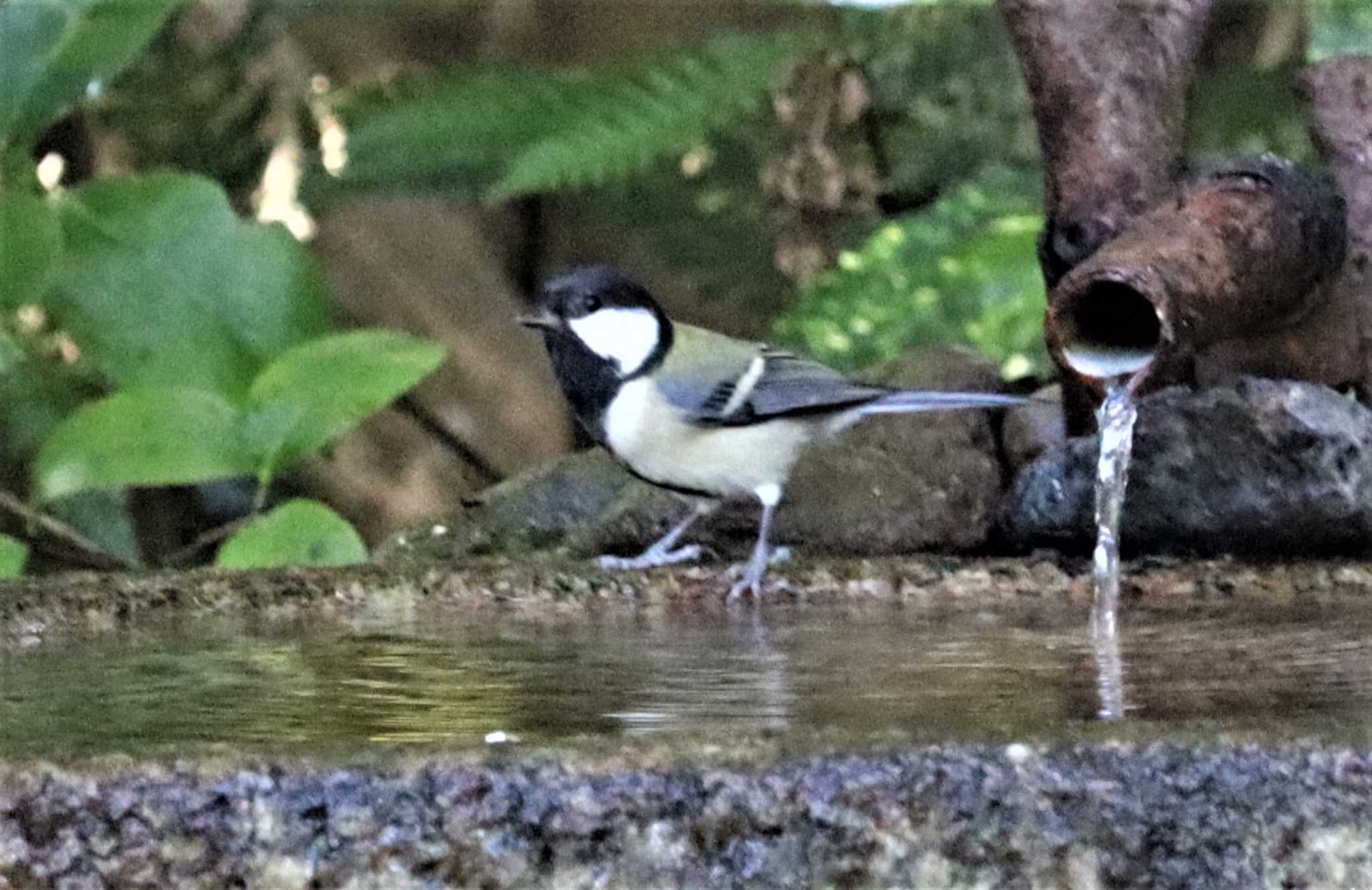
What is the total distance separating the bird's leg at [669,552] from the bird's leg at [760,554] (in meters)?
0.09

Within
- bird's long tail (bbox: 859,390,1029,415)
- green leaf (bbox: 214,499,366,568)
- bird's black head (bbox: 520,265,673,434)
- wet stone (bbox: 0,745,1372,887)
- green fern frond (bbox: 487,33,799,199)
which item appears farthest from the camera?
green fern frond (bbox: 487,33,799,199)

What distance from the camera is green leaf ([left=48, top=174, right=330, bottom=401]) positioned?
323cm

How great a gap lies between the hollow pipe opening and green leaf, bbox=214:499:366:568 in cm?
118

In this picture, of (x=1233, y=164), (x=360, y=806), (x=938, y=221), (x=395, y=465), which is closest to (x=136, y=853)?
(x=360, y=806)

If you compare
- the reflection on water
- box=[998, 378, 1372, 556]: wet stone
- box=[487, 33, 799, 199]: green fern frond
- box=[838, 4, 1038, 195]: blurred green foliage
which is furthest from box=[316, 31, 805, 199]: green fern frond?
the reflection on water

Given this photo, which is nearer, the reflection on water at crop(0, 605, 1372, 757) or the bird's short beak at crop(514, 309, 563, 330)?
the reflection on water at crop(0, 605, 1372, 757)

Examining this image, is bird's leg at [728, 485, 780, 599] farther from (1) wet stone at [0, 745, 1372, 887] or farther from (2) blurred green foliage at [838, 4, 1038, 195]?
(2) blurred green foliage at [838, 4, 1038, 195]

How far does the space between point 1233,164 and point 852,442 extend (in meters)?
0.77

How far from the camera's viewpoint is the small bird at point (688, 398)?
2613 millimetres

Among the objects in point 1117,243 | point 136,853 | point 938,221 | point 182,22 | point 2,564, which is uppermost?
point 182,22

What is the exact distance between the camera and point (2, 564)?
2711 millimetres

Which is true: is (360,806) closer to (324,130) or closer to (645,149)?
(645,149)

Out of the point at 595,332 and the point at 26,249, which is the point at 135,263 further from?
the point at 595,332

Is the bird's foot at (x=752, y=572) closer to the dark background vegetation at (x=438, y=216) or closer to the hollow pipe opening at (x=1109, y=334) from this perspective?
the hollow pipe opening at (x=1109, y=334)
